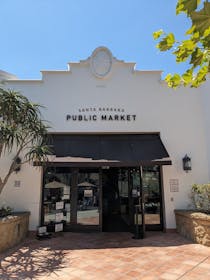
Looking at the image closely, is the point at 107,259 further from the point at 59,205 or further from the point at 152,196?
the point at 152,196

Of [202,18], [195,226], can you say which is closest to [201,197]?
[195,226]

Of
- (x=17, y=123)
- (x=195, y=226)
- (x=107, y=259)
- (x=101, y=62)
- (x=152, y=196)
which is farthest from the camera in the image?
(x=101, y=62)

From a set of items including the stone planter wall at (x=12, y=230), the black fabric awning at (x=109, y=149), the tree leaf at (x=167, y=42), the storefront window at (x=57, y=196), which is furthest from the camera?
the storefront window at (x=57, y=196)

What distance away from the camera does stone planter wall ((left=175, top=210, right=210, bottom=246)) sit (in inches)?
317

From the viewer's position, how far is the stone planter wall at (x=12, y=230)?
7816 millimetres

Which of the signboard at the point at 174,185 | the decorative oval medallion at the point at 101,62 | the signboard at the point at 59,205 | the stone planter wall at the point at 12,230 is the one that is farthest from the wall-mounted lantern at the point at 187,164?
the stone planter wall at the point at 12,230

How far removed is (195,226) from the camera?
852 cm

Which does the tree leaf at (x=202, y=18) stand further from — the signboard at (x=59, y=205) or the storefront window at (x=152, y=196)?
the signboard at (x=59, y=205)

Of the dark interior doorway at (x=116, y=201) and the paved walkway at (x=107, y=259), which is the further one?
the dark interior doorway at (x=116, y=201)

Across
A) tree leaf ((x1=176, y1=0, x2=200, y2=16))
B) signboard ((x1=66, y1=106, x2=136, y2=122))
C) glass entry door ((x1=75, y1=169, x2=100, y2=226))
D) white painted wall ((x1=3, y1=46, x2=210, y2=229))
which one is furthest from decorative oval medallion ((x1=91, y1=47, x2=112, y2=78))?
tree leaf ((x1=176, y1=0, x2=200, y2=16))

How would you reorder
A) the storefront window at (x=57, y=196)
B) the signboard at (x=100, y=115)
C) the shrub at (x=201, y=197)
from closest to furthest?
the shrub at (x=201, y=197) → the storefront window at (x=57, y=196) → the signboard at (x=100, y=115)

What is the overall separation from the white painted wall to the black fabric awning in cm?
38

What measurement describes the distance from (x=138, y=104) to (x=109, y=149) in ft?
8.93

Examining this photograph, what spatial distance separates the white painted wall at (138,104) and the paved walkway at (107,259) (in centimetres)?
326
